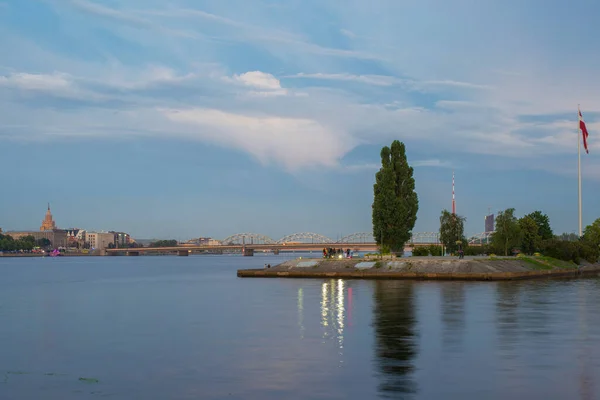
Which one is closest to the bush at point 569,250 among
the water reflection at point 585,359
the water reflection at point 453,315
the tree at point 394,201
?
the tree at point 394,201

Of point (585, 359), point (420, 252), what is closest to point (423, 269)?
point (420, 252)

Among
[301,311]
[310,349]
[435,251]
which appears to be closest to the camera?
[310,349]

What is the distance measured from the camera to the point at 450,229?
334 feet

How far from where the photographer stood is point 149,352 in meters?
26.7

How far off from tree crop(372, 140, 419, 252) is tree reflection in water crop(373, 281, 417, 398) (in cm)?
3874

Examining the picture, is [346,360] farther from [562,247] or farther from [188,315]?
[562,247]

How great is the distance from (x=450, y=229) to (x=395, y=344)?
3006 inches

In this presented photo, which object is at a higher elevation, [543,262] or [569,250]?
[569,250]

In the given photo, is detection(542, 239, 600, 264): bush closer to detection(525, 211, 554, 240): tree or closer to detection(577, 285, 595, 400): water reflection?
detection(525, 211, 554, 240): tree

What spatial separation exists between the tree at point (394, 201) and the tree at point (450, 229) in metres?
10.9

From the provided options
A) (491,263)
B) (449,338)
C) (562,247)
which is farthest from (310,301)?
(562,247)

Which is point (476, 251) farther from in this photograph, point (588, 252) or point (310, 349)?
point (310, 349)

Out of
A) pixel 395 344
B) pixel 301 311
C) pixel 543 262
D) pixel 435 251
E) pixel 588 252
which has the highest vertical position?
pixel 435 251

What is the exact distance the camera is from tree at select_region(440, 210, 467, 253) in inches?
3999
